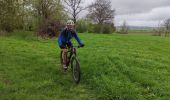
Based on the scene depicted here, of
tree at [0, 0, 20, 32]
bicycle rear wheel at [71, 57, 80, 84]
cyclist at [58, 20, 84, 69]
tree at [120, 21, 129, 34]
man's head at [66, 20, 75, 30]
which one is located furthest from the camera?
tree at [120, 21, 129, 34]

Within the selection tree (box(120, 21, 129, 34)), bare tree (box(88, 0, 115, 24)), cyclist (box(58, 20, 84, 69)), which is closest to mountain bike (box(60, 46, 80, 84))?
cyclist (box(58, 20, 84, 69))

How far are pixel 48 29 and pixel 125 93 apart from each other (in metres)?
23.4

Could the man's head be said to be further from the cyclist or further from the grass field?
the grass field

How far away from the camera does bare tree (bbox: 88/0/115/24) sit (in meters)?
67.9

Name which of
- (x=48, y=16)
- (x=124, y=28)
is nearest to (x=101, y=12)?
(x=124, y=28)

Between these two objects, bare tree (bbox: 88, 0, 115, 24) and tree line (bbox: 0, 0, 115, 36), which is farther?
bare tree (bbox: 88, 0, 115, 24)

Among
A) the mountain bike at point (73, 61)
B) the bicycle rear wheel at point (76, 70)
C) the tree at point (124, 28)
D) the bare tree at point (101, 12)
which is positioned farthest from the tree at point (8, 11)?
the tree at point (124, 28)

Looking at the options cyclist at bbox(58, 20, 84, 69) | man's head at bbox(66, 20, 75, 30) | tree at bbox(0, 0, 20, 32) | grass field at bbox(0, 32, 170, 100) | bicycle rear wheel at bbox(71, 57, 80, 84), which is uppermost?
tree at bbox(0, 0, 20, 32)

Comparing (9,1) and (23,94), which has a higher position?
(9,1)

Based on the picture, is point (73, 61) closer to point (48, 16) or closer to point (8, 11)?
point (8, 11)

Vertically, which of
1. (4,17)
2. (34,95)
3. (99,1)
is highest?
(99,1)

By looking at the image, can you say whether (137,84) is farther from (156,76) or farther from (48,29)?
(48,29)

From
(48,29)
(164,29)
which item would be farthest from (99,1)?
(48,29)

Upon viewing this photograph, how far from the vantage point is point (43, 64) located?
36.9 ft
